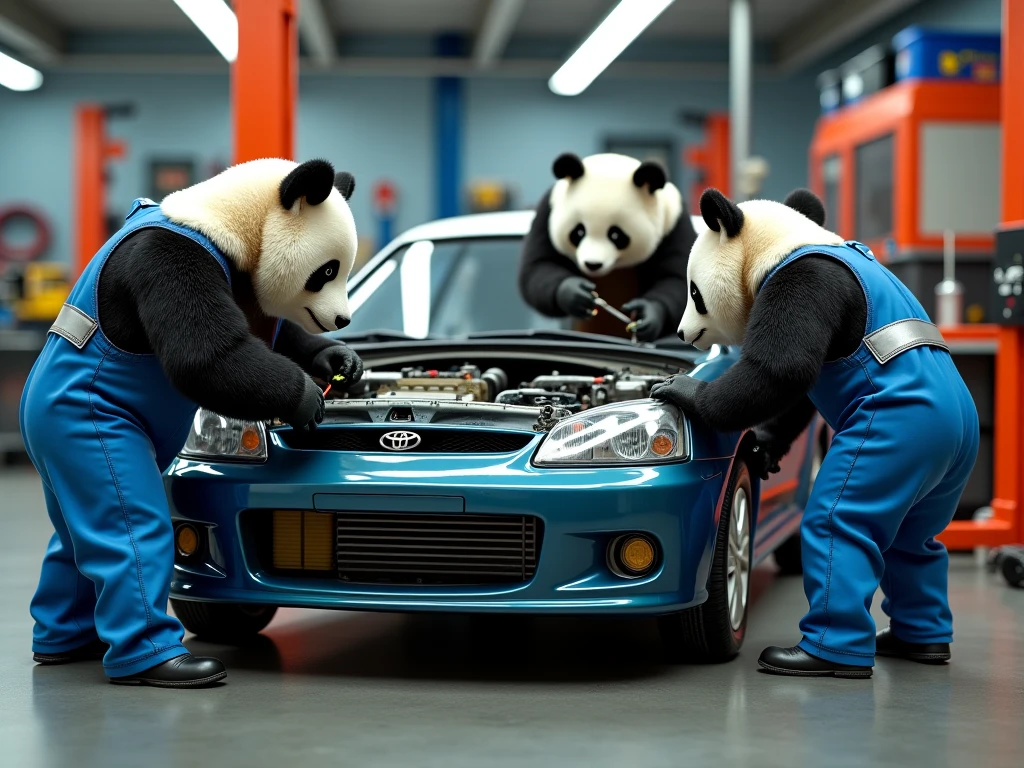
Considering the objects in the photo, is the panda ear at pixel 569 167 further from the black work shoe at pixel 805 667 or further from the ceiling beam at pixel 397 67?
the ceiling beam at pixel 397 67

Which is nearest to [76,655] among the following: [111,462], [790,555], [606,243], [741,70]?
[111,462]

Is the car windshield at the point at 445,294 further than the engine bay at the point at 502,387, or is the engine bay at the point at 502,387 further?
the car windshield at the point at 445,294

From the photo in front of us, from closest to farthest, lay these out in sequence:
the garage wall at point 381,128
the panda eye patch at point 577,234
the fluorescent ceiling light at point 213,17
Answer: the panda eye patch at point 577,234, the fluorescent ceiling light at point 213,17, the garage wall at point 381,128

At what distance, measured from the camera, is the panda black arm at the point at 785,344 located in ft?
10.3

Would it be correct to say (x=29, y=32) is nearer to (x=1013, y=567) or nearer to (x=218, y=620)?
(x=218, y=620)

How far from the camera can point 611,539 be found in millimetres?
3121

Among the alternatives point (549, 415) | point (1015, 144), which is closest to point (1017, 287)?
point (1015, 144)

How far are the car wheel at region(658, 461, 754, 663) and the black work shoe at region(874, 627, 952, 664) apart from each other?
0.41m

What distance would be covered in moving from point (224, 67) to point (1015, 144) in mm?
12718

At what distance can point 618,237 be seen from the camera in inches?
182

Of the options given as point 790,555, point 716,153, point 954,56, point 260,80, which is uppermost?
point 716,153

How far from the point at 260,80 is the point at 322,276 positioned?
227 cm

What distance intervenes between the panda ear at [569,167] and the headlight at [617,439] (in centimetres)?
166

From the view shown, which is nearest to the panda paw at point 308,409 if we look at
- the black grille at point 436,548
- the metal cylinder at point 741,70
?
the black grille at point 436,548
